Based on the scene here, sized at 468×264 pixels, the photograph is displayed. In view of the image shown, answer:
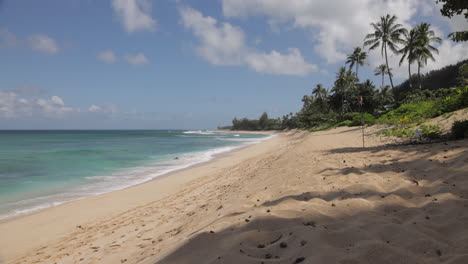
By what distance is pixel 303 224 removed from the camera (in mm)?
3236

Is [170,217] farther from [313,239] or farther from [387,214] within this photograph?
[387,214]

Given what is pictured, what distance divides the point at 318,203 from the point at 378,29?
42434 mm

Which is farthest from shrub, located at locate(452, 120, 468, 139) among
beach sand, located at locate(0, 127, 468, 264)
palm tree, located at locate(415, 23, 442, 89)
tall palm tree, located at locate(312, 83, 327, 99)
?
tall palm tree, located at locate(312, 83, 327, 99)

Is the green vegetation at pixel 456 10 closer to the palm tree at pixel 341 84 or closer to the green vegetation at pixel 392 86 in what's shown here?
the green vegetation at pixel 392 86

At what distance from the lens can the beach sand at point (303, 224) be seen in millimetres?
2582

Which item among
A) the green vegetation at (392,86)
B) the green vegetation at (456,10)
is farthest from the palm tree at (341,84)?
the green vegetation at (456,10)

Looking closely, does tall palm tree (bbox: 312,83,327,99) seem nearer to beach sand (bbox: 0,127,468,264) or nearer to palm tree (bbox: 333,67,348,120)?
palm tree (bbox: 333,67,348,120)

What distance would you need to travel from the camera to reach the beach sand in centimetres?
258

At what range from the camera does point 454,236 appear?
2617 mm

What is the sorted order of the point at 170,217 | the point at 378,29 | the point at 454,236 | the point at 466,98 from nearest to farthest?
the point at 454,236, the point at 170,217, the point at 466,98, the point at 378,29

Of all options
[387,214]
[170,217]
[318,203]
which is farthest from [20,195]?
[387,214]

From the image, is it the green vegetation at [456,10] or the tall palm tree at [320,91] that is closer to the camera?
the green vegetation at [456,10]

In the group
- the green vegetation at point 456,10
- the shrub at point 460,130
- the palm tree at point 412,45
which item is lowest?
the shrub at point 460,130

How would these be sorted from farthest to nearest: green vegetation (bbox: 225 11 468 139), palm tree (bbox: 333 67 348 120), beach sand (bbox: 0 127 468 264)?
palm tree (bbox: 333 67 348 120)
green vegetation (bbox: 225 11 468 139)
beach sand (bbox: 0 127 468 264)
